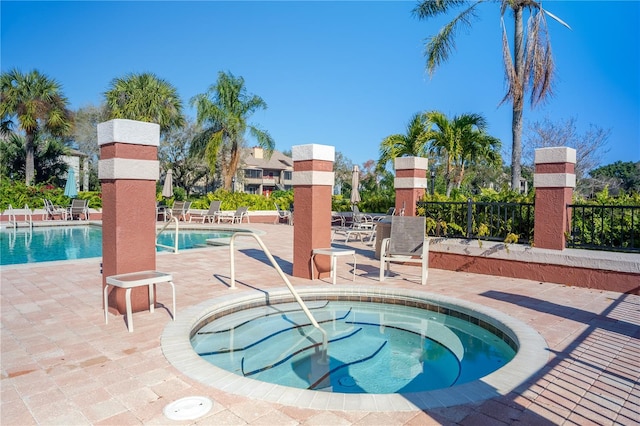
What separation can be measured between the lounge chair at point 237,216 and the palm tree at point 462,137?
939 cm

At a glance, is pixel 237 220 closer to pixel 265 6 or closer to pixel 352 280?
pixel 265 6

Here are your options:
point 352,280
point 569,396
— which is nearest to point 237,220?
point 352,280

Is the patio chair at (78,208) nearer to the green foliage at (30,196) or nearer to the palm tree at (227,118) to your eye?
the green foliage at (30,196)

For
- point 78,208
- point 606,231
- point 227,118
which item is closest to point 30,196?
point 78,208

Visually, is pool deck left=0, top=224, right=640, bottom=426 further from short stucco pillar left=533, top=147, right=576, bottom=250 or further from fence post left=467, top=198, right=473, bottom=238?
fence post left=467, top=198, right=473, bottom=238

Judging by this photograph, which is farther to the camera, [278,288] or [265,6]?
[265,6]

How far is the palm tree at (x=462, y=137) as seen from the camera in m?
15.2

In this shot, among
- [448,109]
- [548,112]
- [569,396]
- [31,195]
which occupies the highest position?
[548,112]

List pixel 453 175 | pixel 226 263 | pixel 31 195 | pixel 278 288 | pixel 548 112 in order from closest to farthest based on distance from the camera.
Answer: pixel 278 288 < pixel 226 263 < pixel 453 175 < pixel 31 195 < pixel 548 112

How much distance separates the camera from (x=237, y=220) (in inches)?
823

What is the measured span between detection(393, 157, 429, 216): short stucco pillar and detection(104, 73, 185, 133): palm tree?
1897cm

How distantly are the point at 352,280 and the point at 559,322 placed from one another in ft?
10.6

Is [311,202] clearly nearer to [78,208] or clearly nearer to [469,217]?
[469,217]

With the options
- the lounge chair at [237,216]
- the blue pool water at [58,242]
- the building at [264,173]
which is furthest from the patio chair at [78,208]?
the building at [264,173]
